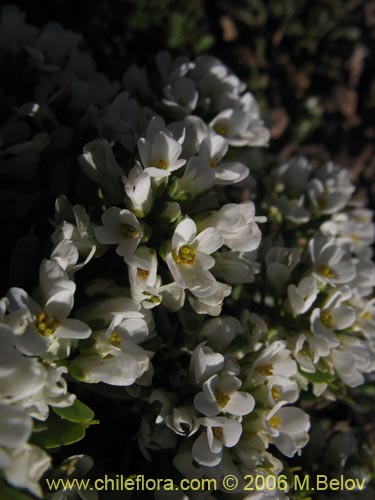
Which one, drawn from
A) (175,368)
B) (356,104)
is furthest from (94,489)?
(356,104)

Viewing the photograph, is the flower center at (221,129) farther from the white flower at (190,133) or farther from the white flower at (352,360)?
the white flower at (352,360)

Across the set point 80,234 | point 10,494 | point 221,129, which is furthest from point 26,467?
point 221,129

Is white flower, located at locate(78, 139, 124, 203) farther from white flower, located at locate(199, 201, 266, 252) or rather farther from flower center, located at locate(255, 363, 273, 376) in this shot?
flower center, located at locate(255, 363, 273, 376)

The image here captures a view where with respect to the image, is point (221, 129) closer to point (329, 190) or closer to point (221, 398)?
point (329, 190)

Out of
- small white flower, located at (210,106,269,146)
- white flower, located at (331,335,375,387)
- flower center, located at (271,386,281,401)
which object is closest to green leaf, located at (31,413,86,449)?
flower center, located at (271,386,281,401)

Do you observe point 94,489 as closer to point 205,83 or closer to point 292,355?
point 292,355

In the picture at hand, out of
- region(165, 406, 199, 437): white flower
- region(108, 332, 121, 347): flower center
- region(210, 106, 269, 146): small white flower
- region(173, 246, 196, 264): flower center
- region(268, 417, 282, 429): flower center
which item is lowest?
region(268, 417, 282, 429): flower center

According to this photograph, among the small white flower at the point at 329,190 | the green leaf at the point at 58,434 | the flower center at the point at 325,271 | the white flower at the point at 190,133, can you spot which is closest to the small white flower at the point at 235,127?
the white flower at the point at 190,133
